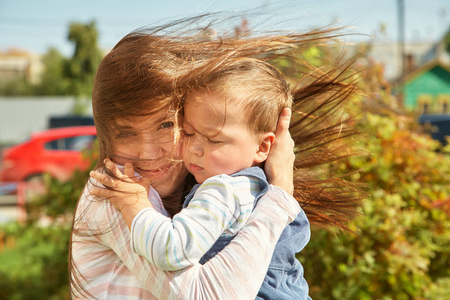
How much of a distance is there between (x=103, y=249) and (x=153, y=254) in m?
0.24

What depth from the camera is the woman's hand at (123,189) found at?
1.23 m

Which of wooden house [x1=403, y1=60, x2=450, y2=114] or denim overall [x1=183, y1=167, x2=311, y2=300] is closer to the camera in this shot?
denim overall [x1=183, y1=167, x2=311, y2=300]

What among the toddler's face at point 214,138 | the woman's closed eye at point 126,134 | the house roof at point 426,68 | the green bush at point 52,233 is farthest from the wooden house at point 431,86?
the woman's closed eye at point 126,134

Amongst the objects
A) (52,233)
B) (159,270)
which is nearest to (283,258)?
(159,270)

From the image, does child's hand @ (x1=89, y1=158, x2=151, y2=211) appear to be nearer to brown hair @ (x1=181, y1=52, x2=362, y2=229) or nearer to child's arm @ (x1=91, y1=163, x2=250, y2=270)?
child's arm @ (x1=91, y1=163, x2=250, y2=270)

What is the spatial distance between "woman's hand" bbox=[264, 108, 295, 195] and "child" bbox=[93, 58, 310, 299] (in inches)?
0.8

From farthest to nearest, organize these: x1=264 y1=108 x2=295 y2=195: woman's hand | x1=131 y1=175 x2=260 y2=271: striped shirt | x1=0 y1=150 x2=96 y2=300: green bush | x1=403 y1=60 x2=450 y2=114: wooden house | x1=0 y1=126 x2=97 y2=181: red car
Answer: x1=403 y1=60 x2=450 y2=114: wooden house < x1=0 y1=126 x2=97 y2=181: red car < x1=0 y1=150 x2=96 y2=300: green bush < x1=264 y1=108 x2=295 y2=195: woman's hand < x1=131 y1=175 x2=260 y2=271: striped shirt

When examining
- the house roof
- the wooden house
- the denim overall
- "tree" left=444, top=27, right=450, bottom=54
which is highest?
the denim overall

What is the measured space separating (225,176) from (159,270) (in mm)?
279

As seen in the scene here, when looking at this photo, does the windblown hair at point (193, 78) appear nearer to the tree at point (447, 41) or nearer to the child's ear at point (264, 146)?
the child's ear at point (264, 146)

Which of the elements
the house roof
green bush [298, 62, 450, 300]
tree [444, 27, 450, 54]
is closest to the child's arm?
green bush [298, 62, 450, 300]

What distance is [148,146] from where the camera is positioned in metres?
1.29

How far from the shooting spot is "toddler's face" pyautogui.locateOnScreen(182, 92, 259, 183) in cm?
125

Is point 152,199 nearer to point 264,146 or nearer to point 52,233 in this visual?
point 264,146
